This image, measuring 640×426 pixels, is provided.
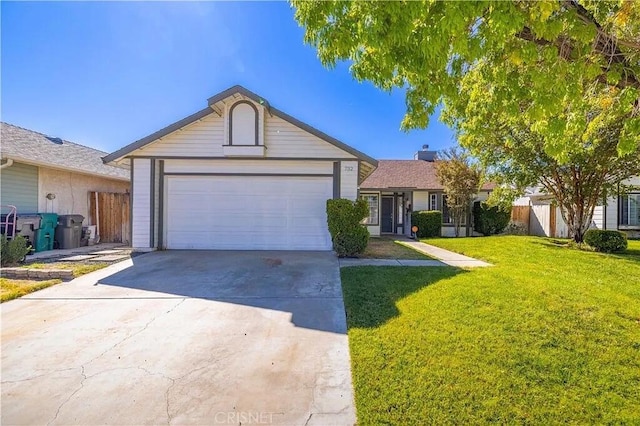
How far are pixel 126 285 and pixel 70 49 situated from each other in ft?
26.8

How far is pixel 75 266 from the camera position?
776 cm

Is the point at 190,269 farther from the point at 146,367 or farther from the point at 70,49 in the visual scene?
the point at 70,49

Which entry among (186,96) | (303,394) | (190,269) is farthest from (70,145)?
(303,394)

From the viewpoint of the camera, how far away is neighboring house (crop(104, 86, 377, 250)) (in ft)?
32.7

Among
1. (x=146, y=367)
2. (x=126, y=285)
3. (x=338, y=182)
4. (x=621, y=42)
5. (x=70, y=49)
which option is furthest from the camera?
(x=338, y=182)

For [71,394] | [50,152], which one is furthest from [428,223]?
[50,152]

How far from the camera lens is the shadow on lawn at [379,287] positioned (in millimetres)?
4406

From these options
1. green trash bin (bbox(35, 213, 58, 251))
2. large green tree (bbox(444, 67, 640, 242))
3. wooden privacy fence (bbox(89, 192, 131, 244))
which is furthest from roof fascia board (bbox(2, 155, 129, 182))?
large green tree (bbox(444, 67, 640, 242))

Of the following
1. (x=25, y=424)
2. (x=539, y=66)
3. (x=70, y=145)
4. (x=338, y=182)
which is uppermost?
(x=70, y=145)

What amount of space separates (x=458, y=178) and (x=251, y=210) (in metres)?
11.1

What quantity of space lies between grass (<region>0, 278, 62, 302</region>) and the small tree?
1593 cm

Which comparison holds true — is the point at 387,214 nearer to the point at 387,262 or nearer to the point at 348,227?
the point at 348,227

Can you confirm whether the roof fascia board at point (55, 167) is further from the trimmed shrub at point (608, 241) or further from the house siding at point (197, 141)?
the trimmed shrub at point (608, 241)

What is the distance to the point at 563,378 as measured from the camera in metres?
A: 2.97
